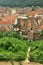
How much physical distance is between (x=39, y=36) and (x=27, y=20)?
371 cm

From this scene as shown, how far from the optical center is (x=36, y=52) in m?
15.1

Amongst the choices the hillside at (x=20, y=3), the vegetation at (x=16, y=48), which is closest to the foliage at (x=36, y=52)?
the vegetation at (x=16, y=48)

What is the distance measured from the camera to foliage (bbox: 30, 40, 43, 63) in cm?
1435

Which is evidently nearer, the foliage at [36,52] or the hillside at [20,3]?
the foliage at [36,52]

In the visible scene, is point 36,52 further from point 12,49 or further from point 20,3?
point 20,3

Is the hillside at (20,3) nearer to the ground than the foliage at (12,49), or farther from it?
nearer to the ground

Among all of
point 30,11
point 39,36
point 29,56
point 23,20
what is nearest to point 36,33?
point 39,36

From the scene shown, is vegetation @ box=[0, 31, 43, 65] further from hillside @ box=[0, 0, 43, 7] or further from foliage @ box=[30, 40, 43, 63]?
hillside @ box=[0, 0, 43, 7]

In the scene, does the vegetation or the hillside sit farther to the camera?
the hillside

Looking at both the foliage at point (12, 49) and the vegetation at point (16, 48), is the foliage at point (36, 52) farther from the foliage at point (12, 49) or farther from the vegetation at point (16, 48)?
the foliage at point (12, 49)

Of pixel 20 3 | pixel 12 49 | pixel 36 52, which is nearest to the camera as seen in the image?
pixel 36 52

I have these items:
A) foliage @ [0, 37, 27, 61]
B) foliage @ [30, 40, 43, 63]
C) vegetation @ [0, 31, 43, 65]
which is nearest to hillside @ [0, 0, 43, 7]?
vegetation @ [0, 31, 43, 65]

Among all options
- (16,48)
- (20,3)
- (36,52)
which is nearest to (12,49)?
(16,48)

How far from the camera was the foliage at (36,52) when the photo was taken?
14349mm
